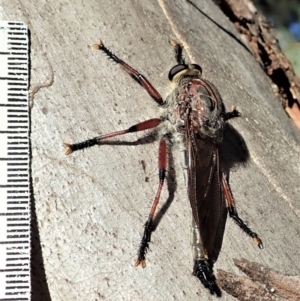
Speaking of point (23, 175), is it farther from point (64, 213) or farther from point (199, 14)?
point (199, 14)

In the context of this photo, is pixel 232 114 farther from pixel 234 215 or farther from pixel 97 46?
pixel 97 46

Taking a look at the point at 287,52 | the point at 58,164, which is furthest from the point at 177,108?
the point at 287,52

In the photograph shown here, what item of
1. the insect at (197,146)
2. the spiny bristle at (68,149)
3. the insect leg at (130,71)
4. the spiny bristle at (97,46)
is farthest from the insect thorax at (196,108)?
the spiny bristle at (68,149)

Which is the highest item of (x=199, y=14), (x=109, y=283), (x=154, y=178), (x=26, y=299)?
(x=199, y=14)

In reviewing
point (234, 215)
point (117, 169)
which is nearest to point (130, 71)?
point (117, 169)

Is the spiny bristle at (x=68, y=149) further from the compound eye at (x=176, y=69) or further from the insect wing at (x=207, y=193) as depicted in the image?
the compound eye at (x=176, y=69)

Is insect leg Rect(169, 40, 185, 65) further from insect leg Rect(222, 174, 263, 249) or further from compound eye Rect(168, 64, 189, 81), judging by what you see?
insect leg Rect(222, 174, 263, 249)
